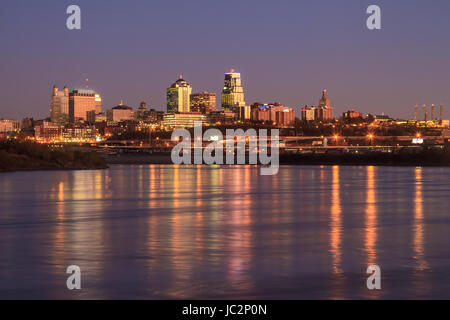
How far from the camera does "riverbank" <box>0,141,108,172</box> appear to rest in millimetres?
78562

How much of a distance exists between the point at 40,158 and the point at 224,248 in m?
71.0

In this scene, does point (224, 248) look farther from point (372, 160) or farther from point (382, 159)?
point (372, 160)

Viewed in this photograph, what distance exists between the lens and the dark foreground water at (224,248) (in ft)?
42.3

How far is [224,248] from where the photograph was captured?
17.7 meters

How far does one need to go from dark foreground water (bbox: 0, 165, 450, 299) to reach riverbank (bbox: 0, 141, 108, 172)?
47.9 m

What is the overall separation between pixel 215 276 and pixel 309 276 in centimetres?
193

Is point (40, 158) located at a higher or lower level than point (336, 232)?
higher

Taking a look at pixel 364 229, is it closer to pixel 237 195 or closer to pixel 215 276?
pixel 215 276
